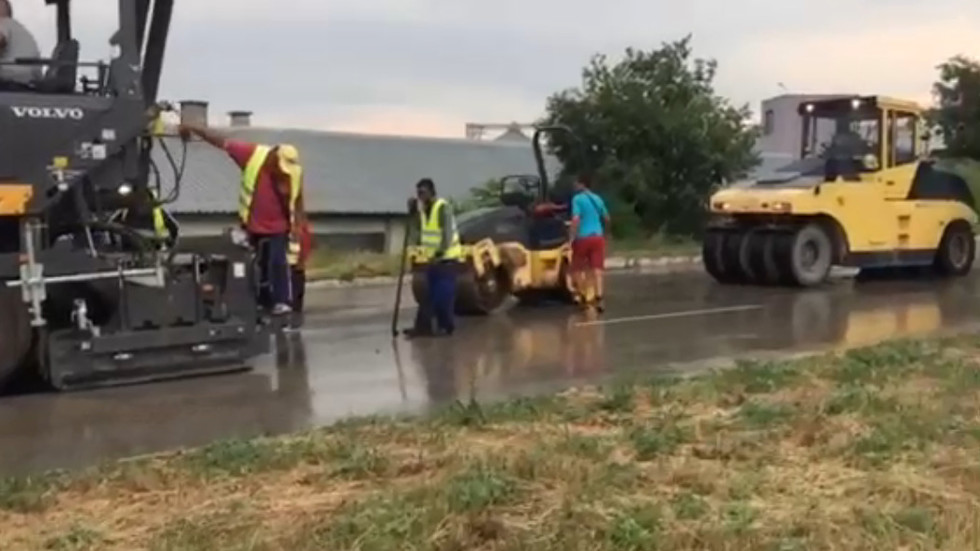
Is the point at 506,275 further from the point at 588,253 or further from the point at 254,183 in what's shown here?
the point at 254,183

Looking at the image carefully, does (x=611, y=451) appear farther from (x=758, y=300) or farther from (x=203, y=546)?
(x=758, y=300)

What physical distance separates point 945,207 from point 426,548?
18.1 metres

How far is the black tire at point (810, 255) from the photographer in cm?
2138

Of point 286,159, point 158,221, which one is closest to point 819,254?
point 286,159

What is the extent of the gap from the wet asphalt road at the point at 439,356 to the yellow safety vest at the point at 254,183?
4.13ft

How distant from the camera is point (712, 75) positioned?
31.7m

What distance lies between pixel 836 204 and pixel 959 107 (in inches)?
961

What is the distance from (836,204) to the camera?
21578mm

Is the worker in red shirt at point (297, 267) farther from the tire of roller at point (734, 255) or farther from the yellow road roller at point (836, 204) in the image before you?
the tire of roller at point (734, 255)

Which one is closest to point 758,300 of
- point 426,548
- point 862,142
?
point 862,142

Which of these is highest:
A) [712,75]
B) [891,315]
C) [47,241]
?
[712,75]

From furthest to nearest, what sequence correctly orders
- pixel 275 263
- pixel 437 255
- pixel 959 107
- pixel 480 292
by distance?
pixel 959 107 → pixel 480 292 → pixel 437 255 → pixel 275 263

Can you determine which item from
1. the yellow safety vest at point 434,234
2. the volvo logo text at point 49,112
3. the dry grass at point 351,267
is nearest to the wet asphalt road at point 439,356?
the yellow safety vest at point 434,234

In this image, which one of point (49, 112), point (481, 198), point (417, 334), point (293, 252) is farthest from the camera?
point (481, 198)
